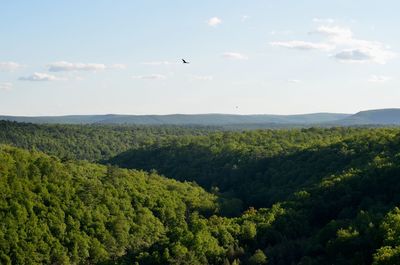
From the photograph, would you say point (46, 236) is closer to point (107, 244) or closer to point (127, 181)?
point (107, 244)

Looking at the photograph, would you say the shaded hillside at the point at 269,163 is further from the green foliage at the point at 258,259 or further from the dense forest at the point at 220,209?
the green foliage at the point at 258,259

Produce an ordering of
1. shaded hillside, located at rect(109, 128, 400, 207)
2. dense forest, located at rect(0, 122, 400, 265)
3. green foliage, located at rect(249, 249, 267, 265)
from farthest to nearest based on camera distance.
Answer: shaded hillside, located at rect(109, 128, 400, 207) < dense forest, located at rect(0, 122, 400, 265) < green foliage, located at rect(249, 249, 267, 265)

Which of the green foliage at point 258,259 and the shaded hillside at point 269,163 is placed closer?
the green foliage at point 258,259

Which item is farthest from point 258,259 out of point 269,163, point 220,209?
point 269,163

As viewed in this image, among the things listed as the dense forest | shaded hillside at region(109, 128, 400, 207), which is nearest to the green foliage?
the dense forest

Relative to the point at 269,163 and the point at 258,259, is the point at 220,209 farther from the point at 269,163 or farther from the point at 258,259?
the point at 258,259

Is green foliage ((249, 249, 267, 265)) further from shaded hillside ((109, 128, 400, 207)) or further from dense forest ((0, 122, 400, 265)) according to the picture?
shaded hillside ((109, 128, 400, 207))

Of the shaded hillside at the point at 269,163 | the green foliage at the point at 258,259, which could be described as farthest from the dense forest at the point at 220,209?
the shaded hillside at the point at 269,163

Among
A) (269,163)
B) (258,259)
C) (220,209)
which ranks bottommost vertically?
(220,209)
